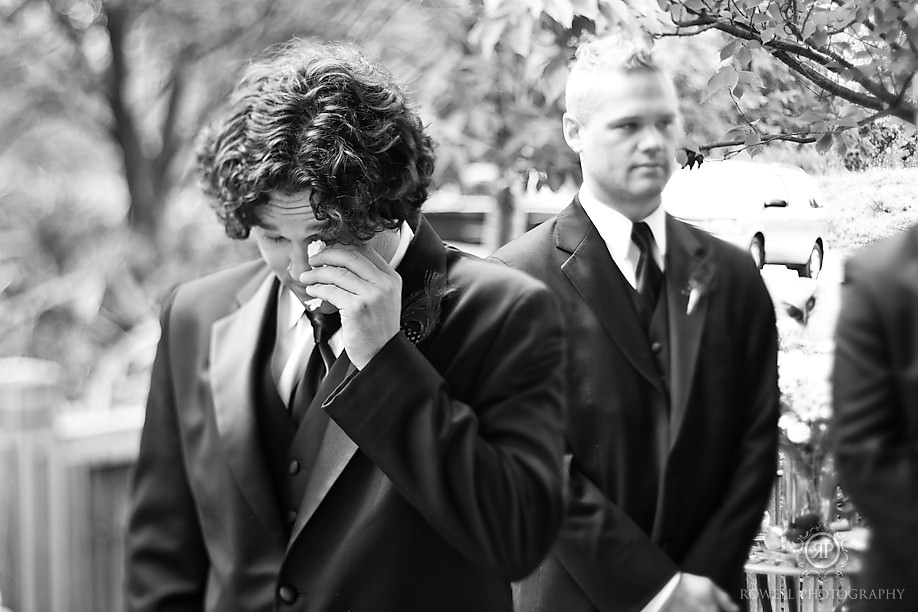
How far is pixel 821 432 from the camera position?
243 cm

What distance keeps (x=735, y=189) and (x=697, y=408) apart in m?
0.60

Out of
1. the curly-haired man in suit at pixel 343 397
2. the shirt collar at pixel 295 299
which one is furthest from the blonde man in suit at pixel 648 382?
the shirt collar at pixel 295 299

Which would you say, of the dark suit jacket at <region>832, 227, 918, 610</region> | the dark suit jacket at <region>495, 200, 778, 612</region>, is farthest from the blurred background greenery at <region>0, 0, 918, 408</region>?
the dark suit jacket at <region>832, 227, 918, 610</region>

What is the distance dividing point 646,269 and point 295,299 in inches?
29.6

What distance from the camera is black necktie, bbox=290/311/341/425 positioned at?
203cm

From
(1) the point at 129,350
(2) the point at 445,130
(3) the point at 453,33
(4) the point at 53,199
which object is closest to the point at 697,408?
(2) the point at 445,130

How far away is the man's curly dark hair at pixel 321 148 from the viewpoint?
1.90 m

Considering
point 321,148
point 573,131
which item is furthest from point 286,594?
point 573,131

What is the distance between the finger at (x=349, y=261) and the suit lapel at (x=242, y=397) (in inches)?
9.1

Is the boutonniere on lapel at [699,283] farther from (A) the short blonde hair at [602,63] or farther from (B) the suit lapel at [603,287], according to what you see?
(A) the short blonde hair at [602,63]

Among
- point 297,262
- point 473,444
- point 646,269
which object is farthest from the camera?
point 646,269

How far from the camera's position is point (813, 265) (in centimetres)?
252

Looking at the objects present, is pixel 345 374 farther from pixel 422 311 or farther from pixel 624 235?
pixel 624 235

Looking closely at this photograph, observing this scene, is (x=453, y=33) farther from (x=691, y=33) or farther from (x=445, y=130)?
(x=691, y=33)
